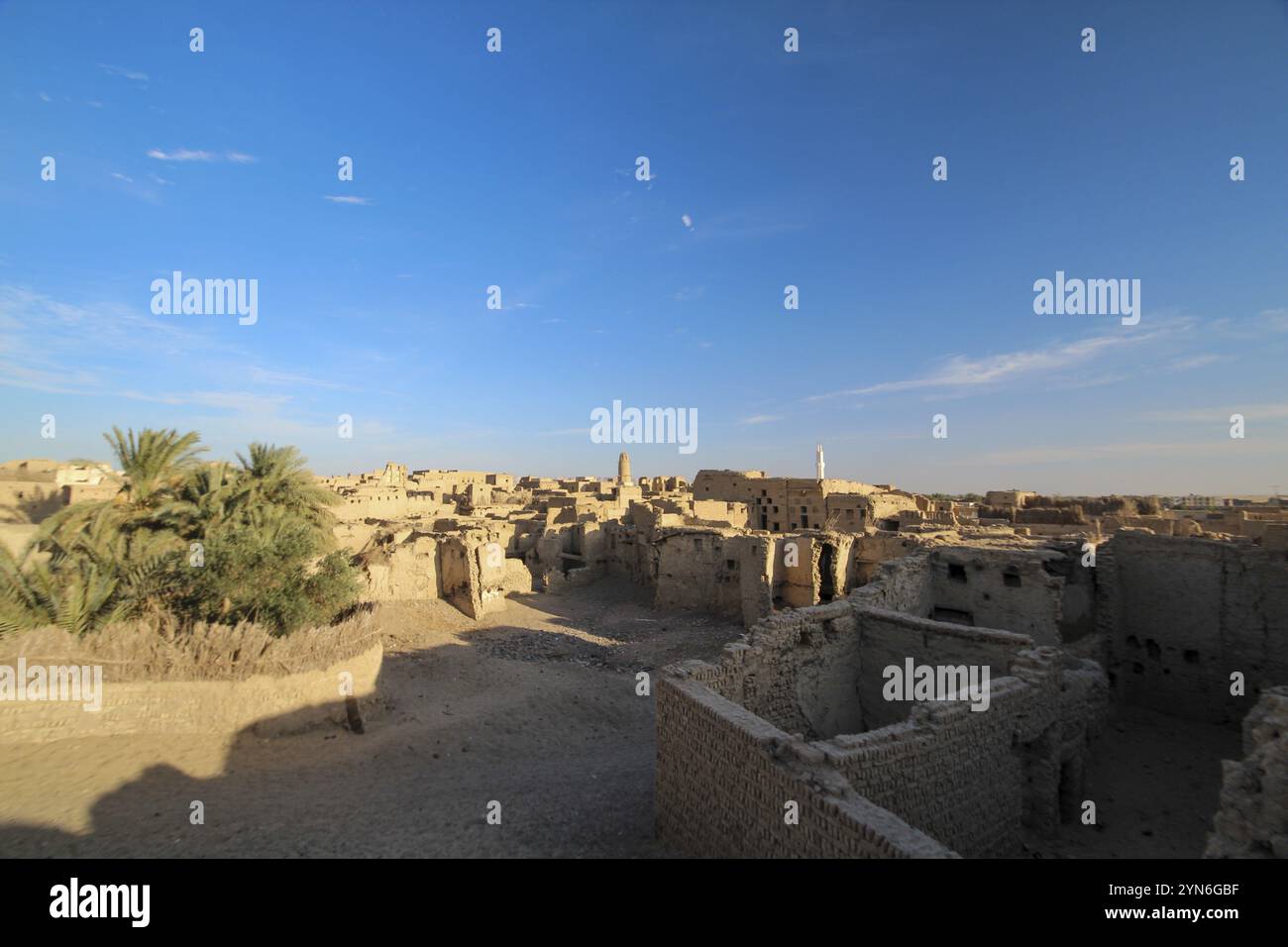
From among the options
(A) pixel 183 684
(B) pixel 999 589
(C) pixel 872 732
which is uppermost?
(B) pixel 999 589

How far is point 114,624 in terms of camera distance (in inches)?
452

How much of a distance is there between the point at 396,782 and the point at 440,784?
0.68 m

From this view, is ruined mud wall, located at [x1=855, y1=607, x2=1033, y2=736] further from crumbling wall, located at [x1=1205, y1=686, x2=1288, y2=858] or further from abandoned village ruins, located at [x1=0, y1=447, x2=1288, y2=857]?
crumbling wall, located at [x1=1205, y1=686, x2=1288, y2=858]

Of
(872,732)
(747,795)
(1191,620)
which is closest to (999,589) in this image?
(1191,620)

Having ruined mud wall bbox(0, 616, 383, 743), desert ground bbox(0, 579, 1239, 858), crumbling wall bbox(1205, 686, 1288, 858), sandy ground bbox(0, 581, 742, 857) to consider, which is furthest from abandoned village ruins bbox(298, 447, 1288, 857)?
ruined mud wall bbox(0, 616, 383, 743)

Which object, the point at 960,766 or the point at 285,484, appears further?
the point at 285,484

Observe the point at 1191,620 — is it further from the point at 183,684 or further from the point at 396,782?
the point at 183,684

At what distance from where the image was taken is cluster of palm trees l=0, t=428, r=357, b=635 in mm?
12242

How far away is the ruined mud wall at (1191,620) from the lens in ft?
39.4

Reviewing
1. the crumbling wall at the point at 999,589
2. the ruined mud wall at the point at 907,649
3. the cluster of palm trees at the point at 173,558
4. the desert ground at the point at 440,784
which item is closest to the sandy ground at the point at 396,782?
the desert ground at the point at 440,784

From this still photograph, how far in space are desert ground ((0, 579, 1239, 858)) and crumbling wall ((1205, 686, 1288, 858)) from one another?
2769mm

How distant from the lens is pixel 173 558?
13.8 m

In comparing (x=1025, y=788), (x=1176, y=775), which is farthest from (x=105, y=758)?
(x=1176, y=775)
